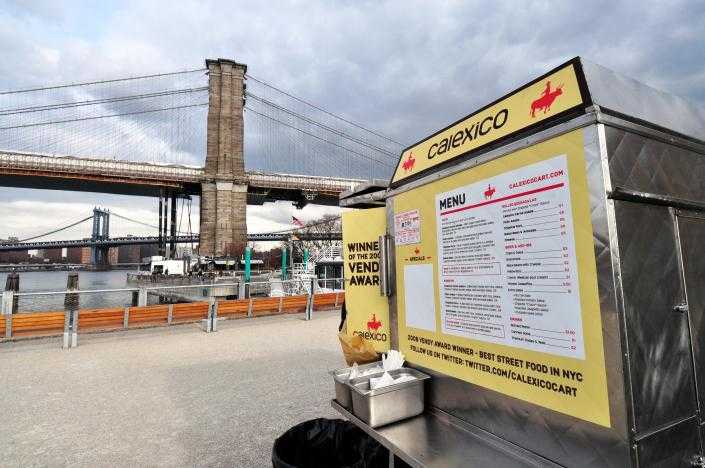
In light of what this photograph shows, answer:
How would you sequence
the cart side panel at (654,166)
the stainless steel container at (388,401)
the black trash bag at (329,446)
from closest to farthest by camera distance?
the cart side panel at (654,166) → the stainless steel container at (388,401) → the black trash bag at (329,446)

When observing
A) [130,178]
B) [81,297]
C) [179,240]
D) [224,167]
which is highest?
[224,167]

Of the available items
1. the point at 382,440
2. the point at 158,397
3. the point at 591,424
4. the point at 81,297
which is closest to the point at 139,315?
the point at 158,397

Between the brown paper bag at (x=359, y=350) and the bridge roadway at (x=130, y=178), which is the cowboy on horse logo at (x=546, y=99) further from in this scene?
the bridge roadway at (x=130, y=178)

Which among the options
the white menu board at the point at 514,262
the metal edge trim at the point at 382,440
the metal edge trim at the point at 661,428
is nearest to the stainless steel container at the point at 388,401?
the metal edge trim at the point at 382,440

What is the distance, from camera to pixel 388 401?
239 cm

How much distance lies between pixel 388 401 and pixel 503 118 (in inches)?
72.4

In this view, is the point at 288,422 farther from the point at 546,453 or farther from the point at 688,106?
the point at 688,106

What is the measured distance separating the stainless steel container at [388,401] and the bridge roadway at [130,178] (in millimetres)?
38299

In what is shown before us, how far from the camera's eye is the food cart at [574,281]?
Answer: 152 cm

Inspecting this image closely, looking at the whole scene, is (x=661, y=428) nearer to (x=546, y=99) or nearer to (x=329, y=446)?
(x=546, y=99)

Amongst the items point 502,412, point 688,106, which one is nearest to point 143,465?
point 502,412

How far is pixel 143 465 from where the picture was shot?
11.3 ft

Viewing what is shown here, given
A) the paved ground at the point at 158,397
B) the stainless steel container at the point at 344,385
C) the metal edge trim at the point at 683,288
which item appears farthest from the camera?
the paved ground at the point at 158,397

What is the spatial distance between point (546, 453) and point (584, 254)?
975 mm
